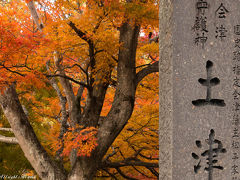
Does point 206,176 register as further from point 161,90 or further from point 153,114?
point 153,114

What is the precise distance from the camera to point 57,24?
5.11 metres

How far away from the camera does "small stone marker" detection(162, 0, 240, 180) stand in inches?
124

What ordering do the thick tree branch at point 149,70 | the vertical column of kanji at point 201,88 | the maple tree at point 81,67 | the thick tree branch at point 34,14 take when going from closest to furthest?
the vertical column of kanji at point 201,88, the maple tree at point 81,67, the thick tree branch at point 34,14, the thick tree branch at point 149,70

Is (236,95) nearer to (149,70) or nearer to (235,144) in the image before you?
(235,144)

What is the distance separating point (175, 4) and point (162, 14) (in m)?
0.28

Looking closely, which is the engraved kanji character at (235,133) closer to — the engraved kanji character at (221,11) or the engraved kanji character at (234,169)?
the engraved kanji character at (234,169)

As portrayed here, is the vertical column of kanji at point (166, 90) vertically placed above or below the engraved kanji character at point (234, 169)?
above

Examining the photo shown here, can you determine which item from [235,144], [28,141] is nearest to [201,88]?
[235,144]

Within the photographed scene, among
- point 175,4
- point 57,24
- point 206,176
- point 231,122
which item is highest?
point 57,24

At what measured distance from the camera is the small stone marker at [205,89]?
3150mm

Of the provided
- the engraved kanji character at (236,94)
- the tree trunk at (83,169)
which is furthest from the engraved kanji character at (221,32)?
the tree trunk at (83,169)

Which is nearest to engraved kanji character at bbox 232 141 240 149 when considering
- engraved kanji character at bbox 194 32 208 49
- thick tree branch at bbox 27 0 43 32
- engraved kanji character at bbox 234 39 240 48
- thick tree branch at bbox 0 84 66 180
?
engraved kanji character at bbox 234 39 240 48

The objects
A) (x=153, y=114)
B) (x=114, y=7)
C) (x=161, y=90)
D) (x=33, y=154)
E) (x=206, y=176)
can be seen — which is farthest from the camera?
(x=153, y=114)

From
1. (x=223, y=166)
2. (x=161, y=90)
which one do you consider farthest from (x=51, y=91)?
(x=223, y=166)
